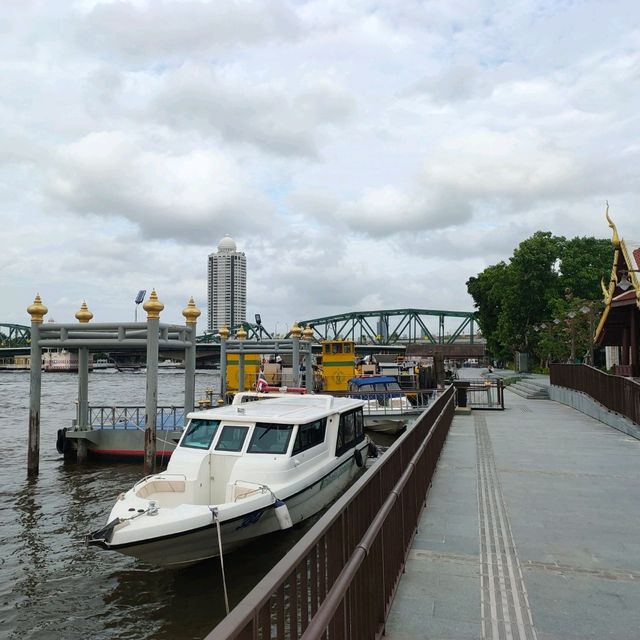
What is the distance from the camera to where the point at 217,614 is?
8.27 m

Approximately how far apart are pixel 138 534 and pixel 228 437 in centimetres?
305

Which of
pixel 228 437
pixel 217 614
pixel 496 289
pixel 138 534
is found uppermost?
pixel 496 289

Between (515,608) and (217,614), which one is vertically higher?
(515,608)

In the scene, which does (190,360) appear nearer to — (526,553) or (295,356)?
(295,356)

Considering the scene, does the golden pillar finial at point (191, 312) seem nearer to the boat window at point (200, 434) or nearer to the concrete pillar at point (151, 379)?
the concrete pillar at point (151, 379)

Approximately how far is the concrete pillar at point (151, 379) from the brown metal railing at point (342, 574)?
10.8 meters

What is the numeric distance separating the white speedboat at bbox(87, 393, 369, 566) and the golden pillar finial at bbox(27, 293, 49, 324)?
30.3 ft

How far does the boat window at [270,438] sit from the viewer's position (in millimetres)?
10531

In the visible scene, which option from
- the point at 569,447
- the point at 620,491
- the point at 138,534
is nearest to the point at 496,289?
the point at 569,447

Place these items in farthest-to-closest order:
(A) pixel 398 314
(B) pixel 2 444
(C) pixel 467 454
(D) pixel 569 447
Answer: (A) pixel 398 314
(B) pixel 2 444
(D) pixel 569 447
(C) pixel 467 454

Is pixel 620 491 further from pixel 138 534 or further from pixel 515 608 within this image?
pixel 138 534

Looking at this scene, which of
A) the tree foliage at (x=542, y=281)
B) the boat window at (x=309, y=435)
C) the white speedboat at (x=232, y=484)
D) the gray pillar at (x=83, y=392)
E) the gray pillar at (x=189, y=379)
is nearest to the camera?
the white speedboat at (x=232, y=484)

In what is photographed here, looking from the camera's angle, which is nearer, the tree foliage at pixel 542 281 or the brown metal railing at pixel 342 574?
the brown metal railing at pixel 342 574

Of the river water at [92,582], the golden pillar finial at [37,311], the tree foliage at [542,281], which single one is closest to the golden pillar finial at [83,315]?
the golden pillar finial at [37,311]
